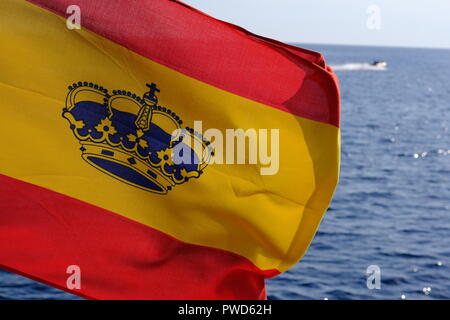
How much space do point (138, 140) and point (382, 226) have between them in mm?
36090

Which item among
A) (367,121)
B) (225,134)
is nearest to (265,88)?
(225,134)

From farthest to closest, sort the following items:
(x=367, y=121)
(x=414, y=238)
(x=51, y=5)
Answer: (x=367, y=121)
(x=414, y=238)
(x=51, y=5)

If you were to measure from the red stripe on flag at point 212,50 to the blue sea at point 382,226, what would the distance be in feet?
71.7

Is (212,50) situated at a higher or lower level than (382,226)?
lower

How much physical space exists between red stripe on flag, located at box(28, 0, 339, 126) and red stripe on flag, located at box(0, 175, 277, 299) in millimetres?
1761

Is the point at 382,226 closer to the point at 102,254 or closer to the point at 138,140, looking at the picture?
the point at 138,140

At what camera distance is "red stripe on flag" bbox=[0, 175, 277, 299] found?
29.8ft

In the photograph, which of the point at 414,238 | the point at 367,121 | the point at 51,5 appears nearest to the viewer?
the point at 51,5

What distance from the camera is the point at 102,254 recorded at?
9188mm

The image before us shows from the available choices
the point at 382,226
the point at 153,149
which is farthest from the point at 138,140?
the point at 382,226

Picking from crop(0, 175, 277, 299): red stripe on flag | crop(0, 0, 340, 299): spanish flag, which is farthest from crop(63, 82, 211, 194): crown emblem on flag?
crop(0, 175, 277, 299): red stripe on flag

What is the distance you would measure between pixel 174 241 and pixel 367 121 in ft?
291

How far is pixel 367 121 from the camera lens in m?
96.2

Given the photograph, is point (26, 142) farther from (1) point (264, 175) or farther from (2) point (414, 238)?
(2) point (414, 238)
